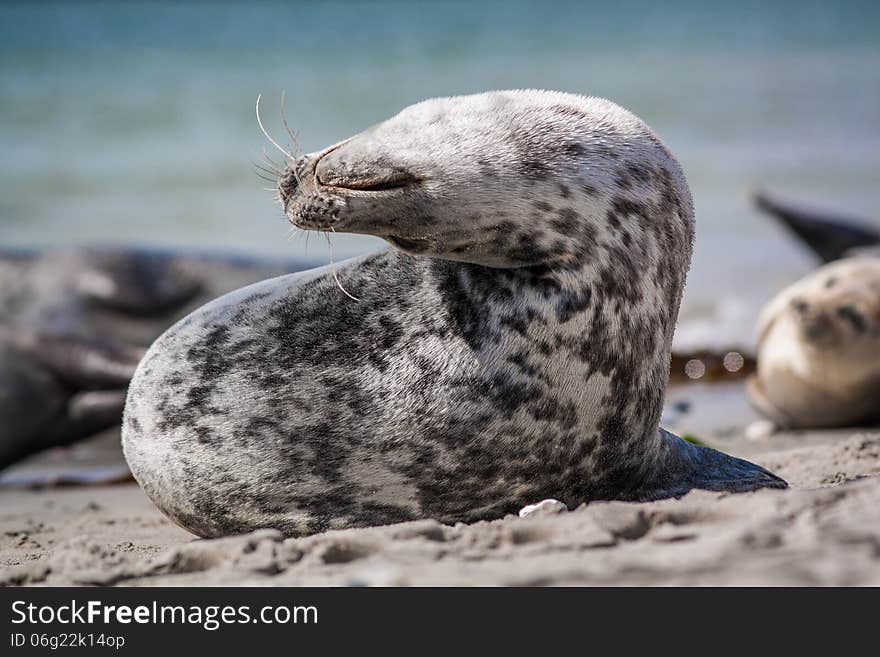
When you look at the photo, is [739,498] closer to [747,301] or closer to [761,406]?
[761,406]

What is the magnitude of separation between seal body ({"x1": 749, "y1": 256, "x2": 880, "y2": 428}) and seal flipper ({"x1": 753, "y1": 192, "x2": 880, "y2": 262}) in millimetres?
3320

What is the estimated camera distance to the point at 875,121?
2012 cm

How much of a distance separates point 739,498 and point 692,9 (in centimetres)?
4295

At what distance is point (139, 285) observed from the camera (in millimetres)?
8672

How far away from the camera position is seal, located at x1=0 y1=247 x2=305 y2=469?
7.11 metres

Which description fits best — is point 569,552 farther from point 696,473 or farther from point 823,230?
point 823,230

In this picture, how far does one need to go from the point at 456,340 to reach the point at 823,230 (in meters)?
7.55

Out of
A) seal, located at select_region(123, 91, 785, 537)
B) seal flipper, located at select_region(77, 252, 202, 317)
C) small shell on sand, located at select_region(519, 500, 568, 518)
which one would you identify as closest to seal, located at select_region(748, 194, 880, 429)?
seal, located at select_region(123, 91, 785, 537)

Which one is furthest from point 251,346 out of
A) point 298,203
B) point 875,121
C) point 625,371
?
point 875,121

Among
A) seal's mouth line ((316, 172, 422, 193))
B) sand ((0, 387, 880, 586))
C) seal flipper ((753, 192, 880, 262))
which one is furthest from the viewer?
seal flipper ((753, 192, 880, 262))

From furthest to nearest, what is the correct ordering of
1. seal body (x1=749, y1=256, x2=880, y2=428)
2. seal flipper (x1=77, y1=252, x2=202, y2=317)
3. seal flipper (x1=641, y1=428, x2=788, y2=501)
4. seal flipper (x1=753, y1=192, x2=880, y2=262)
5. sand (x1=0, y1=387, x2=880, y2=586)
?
seal flipper (x1=753, y1=192, x2=880, y2=262)
seal flipper (x1=77, y1=252, x2=202, y2=317)
seal body (x1=749, y1=256, x2=880, y2=428)
seal flipper (x1=641, y1=428, x2=788, y2=501)
sand (x1=0, y1=387, x2=880, y2=586)

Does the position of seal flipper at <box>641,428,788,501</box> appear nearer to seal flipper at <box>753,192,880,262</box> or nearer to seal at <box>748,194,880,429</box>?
seal at <box>748,194,880,429</box>

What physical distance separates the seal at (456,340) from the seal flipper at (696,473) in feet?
0.20
